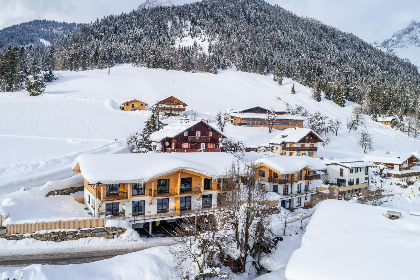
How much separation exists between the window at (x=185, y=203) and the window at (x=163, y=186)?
1.77 meters

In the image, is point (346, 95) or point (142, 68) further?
point (142, 68)

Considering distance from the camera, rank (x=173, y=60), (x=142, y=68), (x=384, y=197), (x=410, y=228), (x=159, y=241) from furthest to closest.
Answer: (x=173, y=60), (x=142, y=68), (x=384, y=197), (x=159, y=241), (x=410, y=228)

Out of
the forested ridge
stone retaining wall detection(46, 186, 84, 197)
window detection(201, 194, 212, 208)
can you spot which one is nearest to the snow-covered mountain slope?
stone retaining wall detection(46, 186, 84, 197)

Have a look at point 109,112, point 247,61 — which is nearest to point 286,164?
point 109,112

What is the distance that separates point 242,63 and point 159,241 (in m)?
149

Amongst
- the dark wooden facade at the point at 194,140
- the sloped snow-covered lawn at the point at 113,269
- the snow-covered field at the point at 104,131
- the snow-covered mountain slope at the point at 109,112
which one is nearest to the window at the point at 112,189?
the snow-covered field at the point at 104,131

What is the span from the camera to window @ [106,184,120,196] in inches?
1077

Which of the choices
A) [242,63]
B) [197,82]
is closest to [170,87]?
[197,82]

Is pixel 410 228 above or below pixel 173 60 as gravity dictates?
below

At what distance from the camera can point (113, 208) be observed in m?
28.0

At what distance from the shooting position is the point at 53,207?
27953mm

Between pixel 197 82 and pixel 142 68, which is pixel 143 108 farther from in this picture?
pixel 142 68

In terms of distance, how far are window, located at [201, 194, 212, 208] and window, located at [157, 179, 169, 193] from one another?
12.9ft

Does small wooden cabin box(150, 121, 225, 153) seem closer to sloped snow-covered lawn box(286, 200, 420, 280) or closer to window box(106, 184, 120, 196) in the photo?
window box(106, 184, 120, 196)
